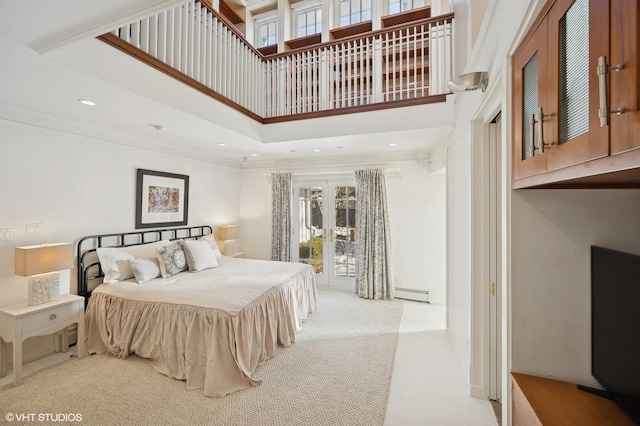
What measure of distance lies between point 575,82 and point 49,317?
382 centimetres

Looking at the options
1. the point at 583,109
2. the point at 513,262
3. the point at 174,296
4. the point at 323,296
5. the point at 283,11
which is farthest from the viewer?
the point at 283,11

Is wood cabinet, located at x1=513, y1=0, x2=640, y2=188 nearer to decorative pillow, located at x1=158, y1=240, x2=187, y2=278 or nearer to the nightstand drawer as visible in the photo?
decorative pillow, located at x1=158, y1=240, x2=187, y2=278

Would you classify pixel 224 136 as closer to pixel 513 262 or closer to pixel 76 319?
pixel 76 319

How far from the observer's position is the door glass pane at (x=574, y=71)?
711mm

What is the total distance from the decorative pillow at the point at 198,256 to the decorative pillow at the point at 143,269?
0.39 meters

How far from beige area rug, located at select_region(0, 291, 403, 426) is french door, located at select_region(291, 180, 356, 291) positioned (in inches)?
76.2

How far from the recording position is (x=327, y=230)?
494 cm

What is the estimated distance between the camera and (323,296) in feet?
14.9

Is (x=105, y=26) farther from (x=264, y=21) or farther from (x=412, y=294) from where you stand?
(x=264, y=21)

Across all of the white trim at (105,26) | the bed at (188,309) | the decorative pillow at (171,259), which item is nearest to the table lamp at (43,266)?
the bed at (188,309)

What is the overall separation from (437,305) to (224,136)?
392 centimetres

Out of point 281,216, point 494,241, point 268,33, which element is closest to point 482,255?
point 494,241

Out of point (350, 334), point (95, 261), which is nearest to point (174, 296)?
point (95, 261)

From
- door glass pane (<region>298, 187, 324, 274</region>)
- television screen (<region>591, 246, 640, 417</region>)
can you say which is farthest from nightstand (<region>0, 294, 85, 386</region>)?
television screen (<region>591, 246, 640, 417</region>)
